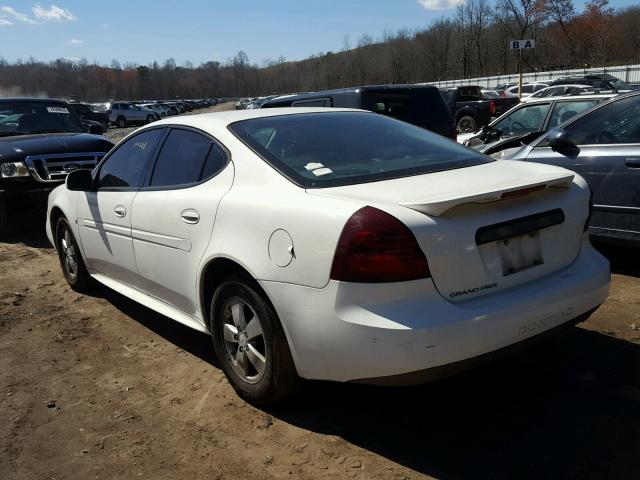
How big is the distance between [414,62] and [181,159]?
10012 centimetres

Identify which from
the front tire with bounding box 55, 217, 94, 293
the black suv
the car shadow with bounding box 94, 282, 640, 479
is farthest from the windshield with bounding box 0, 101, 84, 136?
the car shadow with bounding box 94, 282, 640, 479

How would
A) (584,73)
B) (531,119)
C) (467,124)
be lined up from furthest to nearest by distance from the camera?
(584,73)
(467,124)
(531,119)

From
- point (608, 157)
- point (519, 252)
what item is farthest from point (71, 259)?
point (608, 157)

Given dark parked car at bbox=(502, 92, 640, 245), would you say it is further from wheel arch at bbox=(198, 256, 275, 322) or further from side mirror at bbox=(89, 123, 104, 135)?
side mirror at bbox=(89, 123, 104, 135)

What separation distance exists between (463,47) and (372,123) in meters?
90.0

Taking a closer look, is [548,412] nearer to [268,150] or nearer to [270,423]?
[270,423]

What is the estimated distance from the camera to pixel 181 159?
3707mm

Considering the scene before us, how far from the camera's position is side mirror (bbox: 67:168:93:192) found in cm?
452

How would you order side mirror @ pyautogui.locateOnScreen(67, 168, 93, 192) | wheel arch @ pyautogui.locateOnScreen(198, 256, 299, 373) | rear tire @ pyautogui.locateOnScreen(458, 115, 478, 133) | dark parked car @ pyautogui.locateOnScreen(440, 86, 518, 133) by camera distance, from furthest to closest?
1. rear tire @ pyautogui.locateOnScreen(458, 115, 478, 133)
2. dark parked car @ pyautogui.locateOnScreen(440, 86, 518, 133)
3. side mirror @ pyautogui.locateOnScreen(67, 168, 93, 192)
4. wheel arch @ pyautogui.locateOnScreen(198, 256, 299, 373)

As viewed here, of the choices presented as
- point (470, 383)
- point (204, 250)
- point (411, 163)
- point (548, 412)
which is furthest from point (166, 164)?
point (548, 412)

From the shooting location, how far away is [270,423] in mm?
3016

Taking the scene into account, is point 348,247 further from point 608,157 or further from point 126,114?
point 126,114

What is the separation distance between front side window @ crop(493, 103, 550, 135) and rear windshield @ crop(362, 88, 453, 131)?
911mm

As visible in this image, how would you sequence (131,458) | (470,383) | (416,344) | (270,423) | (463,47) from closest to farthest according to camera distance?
(416,344) → (131,458) → (270,423) → (470,383) → (463,47)
